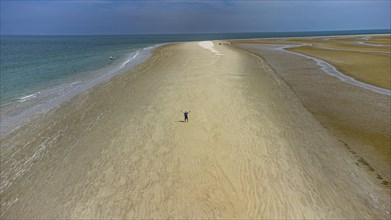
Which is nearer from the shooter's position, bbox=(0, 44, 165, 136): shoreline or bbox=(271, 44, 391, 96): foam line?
bbox=(0, 44, 165, 136): shoreline

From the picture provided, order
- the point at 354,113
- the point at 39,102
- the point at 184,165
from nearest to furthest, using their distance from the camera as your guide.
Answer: the point at 184,165, the point at 354,113, the point at 39,102

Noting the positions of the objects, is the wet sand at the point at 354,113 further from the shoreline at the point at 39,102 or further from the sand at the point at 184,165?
the shoreline at the point at 39,102

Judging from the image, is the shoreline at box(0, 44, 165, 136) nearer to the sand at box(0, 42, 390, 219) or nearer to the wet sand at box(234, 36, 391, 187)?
the sand at box(0, 42, 390, 219)

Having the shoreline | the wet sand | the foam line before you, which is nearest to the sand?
the wet sand

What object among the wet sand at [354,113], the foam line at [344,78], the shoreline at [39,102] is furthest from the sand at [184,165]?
the foam line at [344,78]

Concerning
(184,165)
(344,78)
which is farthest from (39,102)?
(344,78)

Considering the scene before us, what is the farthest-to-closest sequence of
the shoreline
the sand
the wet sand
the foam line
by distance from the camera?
the foam line → the shoreline → the wet sand → the sand

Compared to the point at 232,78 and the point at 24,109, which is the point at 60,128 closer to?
the point at 24,109

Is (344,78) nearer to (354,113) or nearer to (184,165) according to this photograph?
(354,113)

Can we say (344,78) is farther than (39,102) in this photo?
Yes
